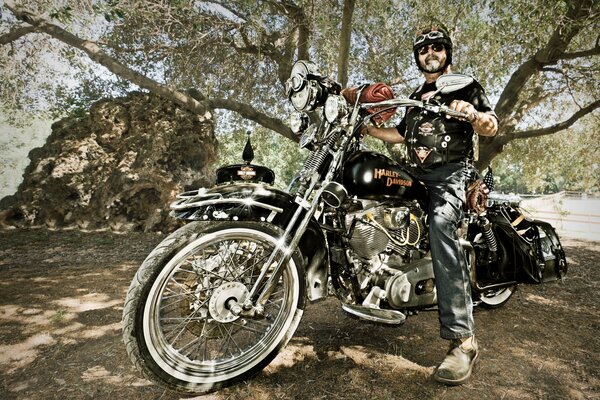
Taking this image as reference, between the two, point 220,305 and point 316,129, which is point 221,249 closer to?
point 220,305

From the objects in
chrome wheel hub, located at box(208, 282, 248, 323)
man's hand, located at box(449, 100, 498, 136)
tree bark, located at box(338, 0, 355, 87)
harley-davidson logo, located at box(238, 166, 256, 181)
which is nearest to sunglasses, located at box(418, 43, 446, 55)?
man's hand, located at box(449, 100, 498, 136)

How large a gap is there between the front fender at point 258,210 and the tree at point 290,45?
5.95 m

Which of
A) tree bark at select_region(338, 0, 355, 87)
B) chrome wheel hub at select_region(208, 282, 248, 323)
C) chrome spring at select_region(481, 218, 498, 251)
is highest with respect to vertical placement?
tree bark at select_region(338, 0, 355, 87)

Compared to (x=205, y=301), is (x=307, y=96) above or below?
above

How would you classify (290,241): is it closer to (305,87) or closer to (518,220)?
(305,87)

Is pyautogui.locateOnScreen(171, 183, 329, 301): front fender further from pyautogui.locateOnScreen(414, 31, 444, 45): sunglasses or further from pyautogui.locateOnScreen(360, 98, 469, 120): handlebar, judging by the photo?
pyautogui.locateOnScreen(414, 31, 444, 45): sunglasses

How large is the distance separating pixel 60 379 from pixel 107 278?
9.72 ft

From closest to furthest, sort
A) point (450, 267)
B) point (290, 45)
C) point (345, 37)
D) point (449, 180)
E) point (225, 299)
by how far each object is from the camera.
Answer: point (225, 299), point (450, 267), point (449, 180), point (345, 37), point (290, 45)

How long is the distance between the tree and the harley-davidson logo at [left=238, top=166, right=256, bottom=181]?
117 inches

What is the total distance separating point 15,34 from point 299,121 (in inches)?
364

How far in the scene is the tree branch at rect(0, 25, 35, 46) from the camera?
26.9 feet

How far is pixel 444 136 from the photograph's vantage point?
107 inches

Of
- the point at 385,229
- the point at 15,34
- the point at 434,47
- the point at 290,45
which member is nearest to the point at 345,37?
the point at 290,45

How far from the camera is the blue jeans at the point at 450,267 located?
255cm
